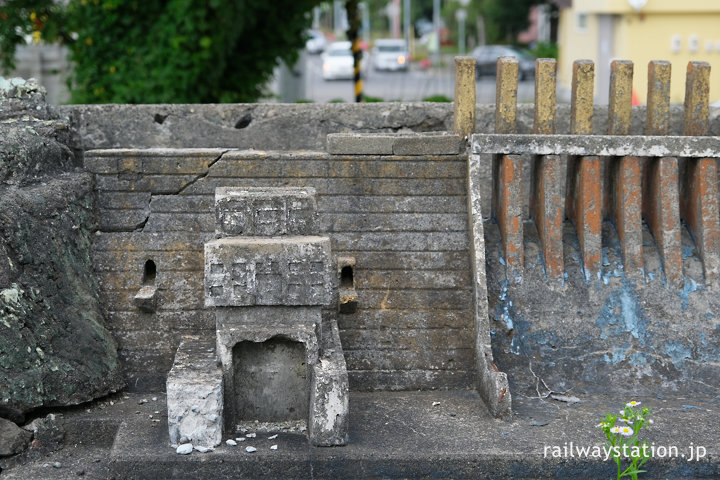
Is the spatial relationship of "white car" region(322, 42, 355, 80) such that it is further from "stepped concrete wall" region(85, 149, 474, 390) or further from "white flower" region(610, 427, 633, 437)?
"white flower" region(610, 427, 633, 437)

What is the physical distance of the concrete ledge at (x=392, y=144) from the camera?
7.68m

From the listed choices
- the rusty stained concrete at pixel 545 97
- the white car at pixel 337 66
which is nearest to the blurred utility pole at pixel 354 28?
the rusty stained concrete at pixel 545 97

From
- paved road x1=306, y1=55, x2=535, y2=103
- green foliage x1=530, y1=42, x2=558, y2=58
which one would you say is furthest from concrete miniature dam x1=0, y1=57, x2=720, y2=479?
green foliage x1=530, y1=42, x2=558, y2=58

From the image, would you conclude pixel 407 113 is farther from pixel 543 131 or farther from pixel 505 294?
pixel 505 294

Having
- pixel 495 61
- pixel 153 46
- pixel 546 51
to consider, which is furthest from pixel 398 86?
pixel 153 46

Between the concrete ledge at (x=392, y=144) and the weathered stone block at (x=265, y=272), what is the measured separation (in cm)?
166

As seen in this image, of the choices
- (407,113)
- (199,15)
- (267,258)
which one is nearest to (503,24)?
(199,15)

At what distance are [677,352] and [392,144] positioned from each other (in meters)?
2.55

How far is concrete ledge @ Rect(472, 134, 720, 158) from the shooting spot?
7.50 m

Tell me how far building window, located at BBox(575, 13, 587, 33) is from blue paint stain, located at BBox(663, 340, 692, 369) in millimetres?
23172

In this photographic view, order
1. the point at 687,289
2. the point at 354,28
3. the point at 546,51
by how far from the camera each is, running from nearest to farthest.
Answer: the point at 687,289 → the point at 354,28 → the point at 546,51

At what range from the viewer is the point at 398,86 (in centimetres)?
3030

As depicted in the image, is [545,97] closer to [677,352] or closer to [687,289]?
[687,289]

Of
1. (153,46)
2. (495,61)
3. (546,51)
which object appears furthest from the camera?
(546,51)
